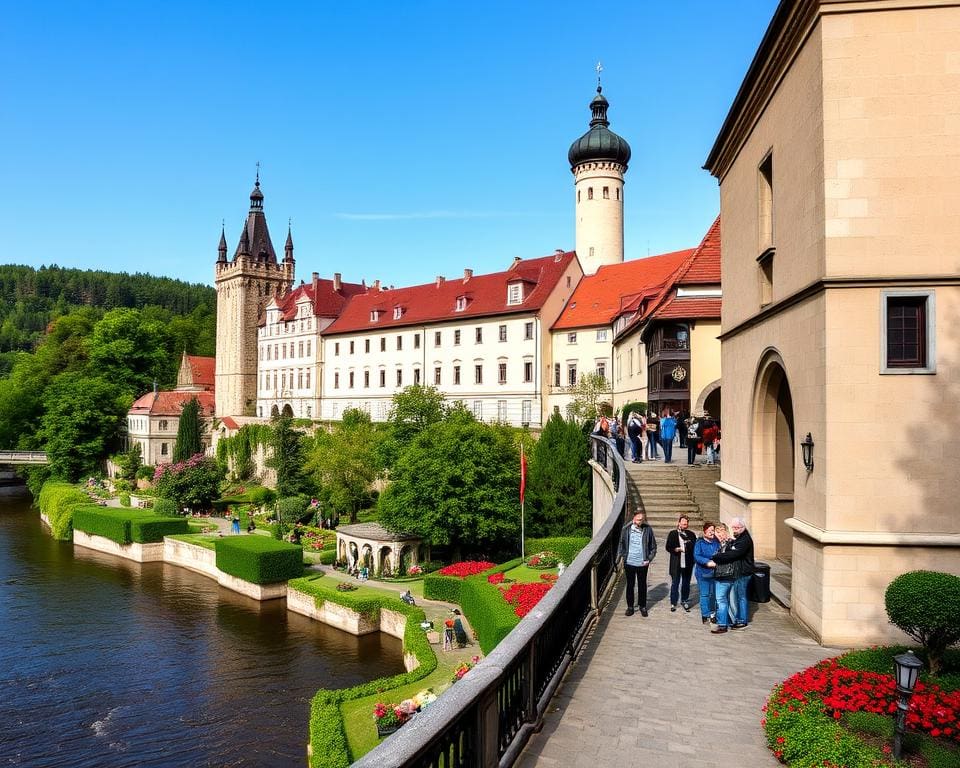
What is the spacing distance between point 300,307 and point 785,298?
218 feet

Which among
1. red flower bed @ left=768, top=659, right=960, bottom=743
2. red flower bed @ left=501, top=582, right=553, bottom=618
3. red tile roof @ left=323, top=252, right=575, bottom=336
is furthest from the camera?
red tile roof @ left=323, top=252, right=575, bottom=336

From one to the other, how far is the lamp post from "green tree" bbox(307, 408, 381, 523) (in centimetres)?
4132

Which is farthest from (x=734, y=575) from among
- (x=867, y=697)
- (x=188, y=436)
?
(x=188, y=436)

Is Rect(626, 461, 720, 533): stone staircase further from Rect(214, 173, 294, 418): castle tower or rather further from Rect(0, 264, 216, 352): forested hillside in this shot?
Rect(0, 264, 216, 352): forested hillside

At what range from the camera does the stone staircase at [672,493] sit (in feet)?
58.3

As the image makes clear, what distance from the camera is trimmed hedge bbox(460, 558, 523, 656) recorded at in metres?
20.9

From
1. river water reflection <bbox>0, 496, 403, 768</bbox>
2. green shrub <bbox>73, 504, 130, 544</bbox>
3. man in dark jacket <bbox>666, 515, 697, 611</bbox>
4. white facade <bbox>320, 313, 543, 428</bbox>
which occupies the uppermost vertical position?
white facade <bbox>320, 313, 543, 428</bbox>

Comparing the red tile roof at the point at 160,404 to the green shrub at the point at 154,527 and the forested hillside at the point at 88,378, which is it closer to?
the forested hillside at the point at 88,378

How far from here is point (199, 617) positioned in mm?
33594

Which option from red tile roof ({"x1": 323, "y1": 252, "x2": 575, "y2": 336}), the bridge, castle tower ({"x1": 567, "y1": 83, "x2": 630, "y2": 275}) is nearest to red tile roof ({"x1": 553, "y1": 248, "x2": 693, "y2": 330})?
red tile roof ({"x1": 323, "y1": 252, "x2": 575, "y2": 336})

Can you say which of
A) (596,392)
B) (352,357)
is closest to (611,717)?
(596,392)

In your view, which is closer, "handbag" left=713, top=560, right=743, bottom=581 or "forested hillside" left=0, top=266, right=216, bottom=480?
"handbag" left=713, top=560, right=743, bottom=581

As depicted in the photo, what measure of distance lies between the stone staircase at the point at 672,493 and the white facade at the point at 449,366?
33012 mm

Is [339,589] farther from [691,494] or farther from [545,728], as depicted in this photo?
[545,728]
